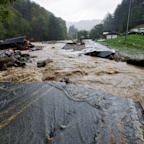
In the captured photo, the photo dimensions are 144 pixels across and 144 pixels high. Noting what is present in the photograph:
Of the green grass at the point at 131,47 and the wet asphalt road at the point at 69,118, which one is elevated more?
the green grass at the point at 131,47

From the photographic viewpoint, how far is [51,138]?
5.98ft

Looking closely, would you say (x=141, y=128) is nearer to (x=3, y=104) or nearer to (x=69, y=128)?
(x=69, y=128)

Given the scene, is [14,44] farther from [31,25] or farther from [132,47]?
[31,25]

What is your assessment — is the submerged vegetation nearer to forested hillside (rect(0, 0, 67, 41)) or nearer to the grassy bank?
the grassy bank

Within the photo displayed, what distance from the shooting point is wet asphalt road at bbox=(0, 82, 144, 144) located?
1.84 m

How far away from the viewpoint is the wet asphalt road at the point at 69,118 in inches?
72.6

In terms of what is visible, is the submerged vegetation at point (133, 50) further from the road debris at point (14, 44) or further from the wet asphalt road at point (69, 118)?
the road debris at point (14, 44)

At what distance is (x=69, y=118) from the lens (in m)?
2.32

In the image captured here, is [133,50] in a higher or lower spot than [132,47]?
lower

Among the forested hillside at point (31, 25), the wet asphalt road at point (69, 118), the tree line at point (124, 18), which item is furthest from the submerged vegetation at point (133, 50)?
the forested hillside at point (31, 25)

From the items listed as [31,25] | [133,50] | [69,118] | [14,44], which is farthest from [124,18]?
[69,118]

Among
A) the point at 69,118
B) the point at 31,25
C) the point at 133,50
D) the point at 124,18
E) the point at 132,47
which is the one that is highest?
the point at 124,18

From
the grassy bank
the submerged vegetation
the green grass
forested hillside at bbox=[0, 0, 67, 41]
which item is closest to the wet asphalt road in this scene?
the submerged vegetation

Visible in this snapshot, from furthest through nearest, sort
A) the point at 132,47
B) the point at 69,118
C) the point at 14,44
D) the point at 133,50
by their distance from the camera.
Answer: the point at 14,44, the point at 132,47, the point at 133,50, the point at 69,118
